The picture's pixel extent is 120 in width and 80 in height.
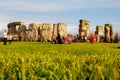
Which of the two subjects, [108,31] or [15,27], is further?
[15,27]

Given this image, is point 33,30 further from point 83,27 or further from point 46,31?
point 83,27

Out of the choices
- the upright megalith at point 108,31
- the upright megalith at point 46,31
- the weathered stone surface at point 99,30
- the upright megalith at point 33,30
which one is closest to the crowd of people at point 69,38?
the upright megalith at point 108,31

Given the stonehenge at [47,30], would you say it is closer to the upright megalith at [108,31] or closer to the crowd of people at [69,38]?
the upright megalith at [108,31]

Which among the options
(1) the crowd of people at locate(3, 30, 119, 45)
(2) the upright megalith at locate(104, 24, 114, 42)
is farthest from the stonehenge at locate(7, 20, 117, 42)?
(1) the crowd of people at locate(3, 30, 119, 45)

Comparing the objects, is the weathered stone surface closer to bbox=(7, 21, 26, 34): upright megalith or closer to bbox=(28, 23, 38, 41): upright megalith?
bbox=(28, 23, 38, 41): upright megalith

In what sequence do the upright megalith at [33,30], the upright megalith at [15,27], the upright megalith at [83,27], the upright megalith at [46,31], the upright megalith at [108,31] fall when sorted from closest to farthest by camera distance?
1. the upright megalith at [108,31]
2. the upright megalith at [46,31]
3. the upright megalith at [83,27]
4. the upright megalith at [33,30]
5. the upright megalith at [15,27]

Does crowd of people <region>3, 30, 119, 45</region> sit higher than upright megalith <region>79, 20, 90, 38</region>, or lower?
lower

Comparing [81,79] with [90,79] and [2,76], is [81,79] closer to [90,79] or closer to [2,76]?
[90,79]

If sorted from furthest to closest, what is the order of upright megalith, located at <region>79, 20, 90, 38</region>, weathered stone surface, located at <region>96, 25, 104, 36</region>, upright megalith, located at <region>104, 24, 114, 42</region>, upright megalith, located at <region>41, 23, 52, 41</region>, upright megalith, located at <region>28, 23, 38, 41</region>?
upright megalith, located at <region>28, 23, 38, 41</region>
weathered stone surface, located at <region>96, 25, 104, 36</region>
upright megalith, located at <region>79, 20, 90, 38</region>
upright megalith, located at <region>41, 23, 52, 41</region>
upright megalith, located at <region>104, 24, 114, 42</region>

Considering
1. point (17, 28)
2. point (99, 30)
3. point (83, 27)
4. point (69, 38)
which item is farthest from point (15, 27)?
point (69, 38)

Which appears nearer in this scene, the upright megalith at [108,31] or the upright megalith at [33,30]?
the upright megalith at [108,31]

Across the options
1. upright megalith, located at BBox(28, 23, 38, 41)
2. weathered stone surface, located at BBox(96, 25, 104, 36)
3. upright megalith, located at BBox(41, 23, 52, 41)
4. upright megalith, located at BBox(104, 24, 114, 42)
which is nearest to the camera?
upright megalith, located at BBox(104, 24, 114, 42)

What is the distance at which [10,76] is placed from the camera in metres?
5.59

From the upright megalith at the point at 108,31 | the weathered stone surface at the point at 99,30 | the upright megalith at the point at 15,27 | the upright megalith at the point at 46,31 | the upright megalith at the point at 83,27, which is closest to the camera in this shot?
the upright megalith at the point at 108,31
